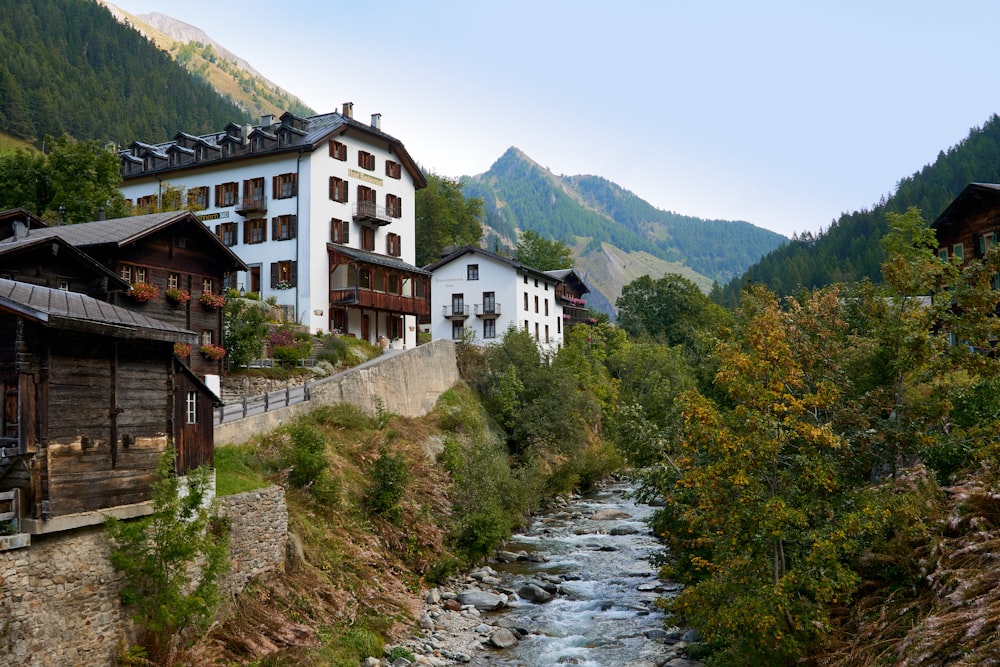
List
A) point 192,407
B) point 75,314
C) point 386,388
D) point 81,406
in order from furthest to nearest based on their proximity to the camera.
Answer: point 386,388 → point 192,407 → point 81,406 → point 75,314

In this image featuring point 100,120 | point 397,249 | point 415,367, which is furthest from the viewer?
point 100,120

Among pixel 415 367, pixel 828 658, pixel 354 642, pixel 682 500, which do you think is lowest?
pixel 354 642

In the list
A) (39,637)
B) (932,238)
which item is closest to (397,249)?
(932,238)

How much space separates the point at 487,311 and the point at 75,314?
47.1 meters

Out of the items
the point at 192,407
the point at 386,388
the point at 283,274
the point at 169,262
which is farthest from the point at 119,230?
the point at 283,274

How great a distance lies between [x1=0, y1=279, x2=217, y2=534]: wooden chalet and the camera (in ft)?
48.2

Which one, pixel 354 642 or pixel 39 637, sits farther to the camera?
pixel 354 642

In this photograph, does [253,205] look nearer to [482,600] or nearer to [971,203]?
[482,600]

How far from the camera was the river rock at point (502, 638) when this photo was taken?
2203 centimetres

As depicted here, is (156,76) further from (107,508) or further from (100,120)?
(107,508)

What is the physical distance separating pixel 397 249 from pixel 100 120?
299 ft

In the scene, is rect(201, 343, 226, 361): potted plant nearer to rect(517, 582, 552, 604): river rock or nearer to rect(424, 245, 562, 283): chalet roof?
rect(517, 582, 552, 604): river rock

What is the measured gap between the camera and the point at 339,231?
48875 millimetres

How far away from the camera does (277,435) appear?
89.2ft
